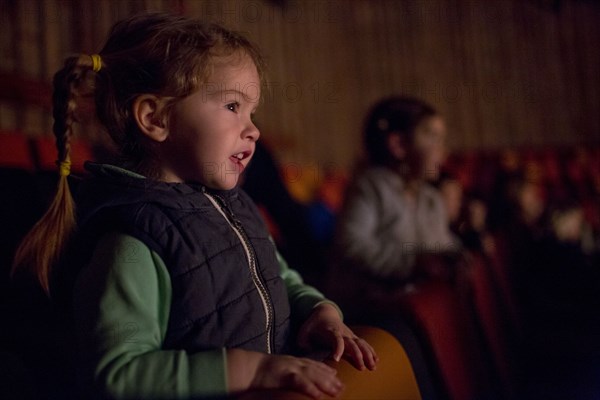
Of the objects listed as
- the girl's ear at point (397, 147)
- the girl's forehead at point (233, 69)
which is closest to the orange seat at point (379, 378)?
the girl's forehead at point (233, 69)

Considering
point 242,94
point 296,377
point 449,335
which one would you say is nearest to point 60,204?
point 242,94

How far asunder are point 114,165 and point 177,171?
81 millimetres

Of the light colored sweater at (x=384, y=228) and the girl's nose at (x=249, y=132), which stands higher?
the girl's nose at (x=249, y=132)

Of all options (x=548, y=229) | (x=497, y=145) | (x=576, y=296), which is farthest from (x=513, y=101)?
(x=576, y=296)

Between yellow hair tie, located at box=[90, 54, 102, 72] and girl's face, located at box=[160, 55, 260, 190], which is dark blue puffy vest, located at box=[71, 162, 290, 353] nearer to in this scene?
girl's face, located at box=[160, 55, 260, 190]

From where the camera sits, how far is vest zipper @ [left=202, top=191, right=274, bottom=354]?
27.9 inches

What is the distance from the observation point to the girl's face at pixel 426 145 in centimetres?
162

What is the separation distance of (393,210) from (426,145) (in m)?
0.23

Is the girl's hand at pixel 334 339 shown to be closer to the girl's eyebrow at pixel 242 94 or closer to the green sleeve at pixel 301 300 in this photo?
the green sleeve at pixel 301 300

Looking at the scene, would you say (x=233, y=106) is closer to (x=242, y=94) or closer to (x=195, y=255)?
(x=242, y=94)

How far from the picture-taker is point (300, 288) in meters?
0.85

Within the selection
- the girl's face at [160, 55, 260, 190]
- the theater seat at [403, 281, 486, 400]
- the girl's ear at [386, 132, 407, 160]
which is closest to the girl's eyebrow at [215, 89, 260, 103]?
the girl's face at [160, 55, 260, 190]

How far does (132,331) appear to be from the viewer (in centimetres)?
57

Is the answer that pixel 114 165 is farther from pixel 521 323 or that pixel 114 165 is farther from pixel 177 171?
pixel 521 323
